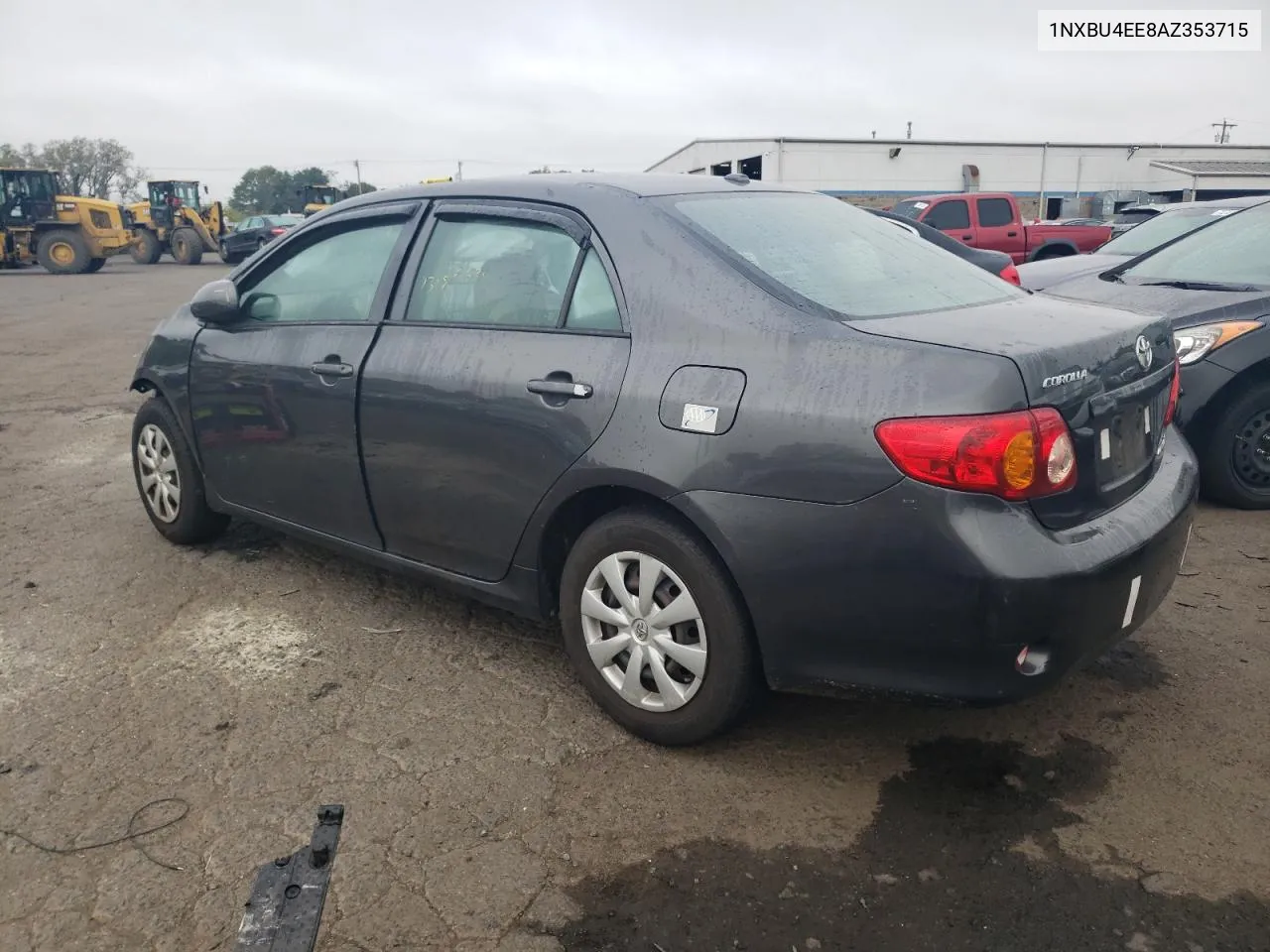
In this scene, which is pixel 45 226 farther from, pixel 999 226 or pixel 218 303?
pixel 218 303

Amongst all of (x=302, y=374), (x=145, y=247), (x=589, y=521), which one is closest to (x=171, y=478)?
(x=302, y=374)

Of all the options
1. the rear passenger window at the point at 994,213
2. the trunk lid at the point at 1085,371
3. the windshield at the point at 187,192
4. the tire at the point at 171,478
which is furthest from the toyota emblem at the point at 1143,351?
the windshield at the point at 187,192

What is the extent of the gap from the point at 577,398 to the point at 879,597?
1015mm

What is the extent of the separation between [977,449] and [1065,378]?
33 cm

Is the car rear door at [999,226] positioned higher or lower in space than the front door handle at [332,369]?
higher

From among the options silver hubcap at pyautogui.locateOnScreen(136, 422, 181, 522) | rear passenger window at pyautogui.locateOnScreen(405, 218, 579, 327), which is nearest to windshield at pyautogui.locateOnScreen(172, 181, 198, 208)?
silver hubcap at pyautogui.locateOnScreen(136, 422, 181, 522)

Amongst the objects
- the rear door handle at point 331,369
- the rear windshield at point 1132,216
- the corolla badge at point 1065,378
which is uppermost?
the rear windshield at point 1132,216

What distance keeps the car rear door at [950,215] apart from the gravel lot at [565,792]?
13.7 metres

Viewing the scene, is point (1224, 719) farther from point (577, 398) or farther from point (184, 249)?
point (184, 249)

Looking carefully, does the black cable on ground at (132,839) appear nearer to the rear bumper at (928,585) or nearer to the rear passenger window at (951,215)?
the rear bumper at (928,585)

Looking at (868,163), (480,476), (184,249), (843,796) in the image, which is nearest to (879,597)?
(843,796)

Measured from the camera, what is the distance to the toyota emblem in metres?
2.78

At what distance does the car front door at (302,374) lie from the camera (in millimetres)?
3611

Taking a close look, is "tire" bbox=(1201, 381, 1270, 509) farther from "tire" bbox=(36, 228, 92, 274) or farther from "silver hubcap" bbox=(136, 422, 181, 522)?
"tire" bbox=(36, 228, 92, 274)
